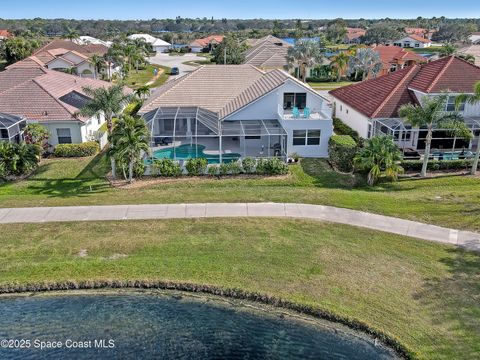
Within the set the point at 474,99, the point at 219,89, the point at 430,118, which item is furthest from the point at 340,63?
the point at 430,118

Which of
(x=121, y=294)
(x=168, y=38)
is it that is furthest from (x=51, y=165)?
(x=168, y=38)

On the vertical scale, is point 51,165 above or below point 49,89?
below

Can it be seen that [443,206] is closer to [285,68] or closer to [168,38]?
[285,68]

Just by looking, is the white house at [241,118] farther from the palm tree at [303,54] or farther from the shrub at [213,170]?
the palm tree at [303,54]

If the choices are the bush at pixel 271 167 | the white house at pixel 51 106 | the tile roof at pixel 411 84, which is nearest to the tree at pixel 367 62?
the tile roof at pixel 411 84

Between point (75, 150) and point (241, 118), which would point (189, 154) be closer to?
point (241, 118)
